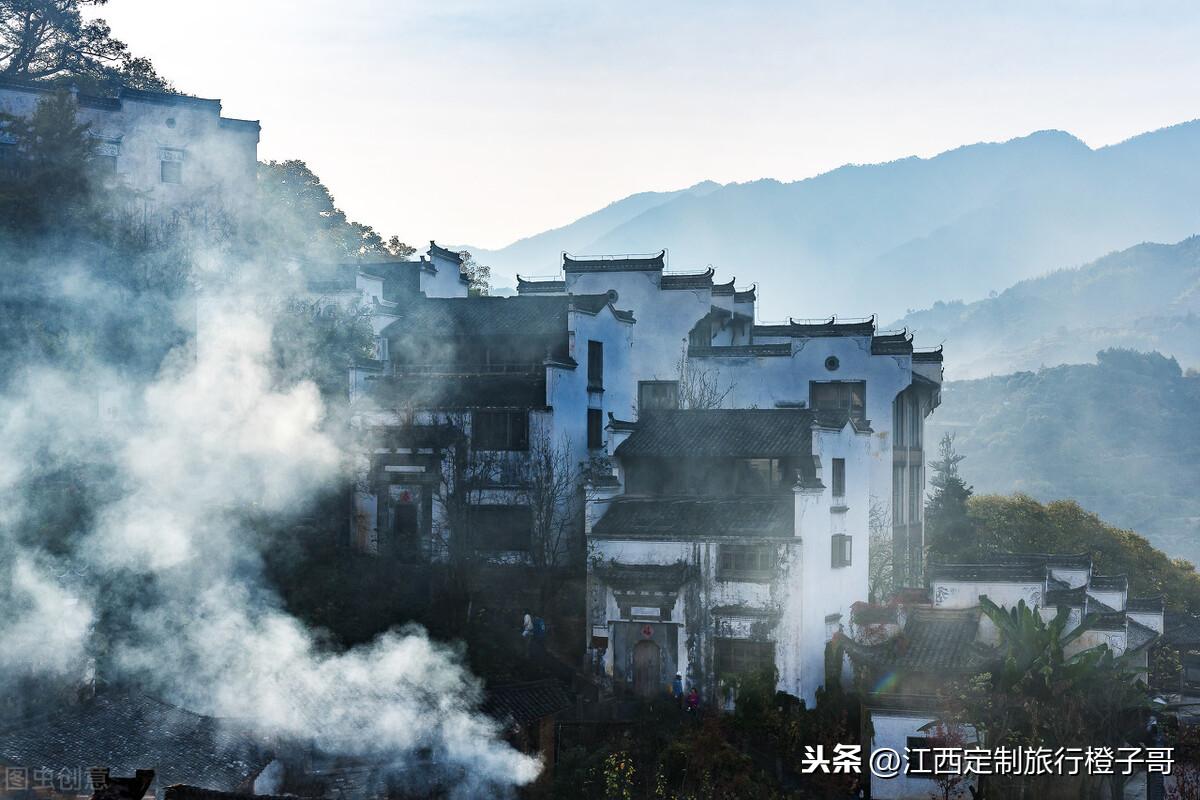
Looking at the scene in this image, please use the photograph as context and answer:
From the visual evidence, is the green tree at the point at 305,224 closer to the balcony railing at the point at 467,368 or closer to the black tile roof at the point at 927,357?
the balcony railing at the point at 467,368

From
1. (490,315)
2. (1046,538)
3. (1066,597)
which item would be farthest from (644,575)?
(1046,538)

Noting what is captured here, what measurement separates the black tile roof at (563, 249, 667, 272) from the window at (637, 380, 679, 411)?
398 centimetres

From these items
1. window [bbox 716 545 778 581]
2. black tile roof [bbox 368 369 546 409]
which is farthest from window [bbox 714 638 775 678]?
black tile roof [bbox 368 369 546 409]

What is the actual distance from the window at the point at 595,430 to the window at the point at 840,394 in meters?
7.94

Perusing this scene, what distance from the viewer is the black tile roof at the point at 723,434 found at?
3578 cm

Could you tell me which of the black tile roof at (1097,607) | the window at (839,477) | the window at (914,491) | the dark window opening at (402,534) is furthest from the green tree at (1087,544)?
the dark window opening at (402,534)


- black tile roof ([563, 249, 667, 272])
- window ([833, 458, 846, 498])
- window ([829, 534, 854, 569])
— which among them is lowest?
window ([829, 534, 854, 569])

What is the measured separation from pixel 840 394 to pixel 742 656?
15.2m

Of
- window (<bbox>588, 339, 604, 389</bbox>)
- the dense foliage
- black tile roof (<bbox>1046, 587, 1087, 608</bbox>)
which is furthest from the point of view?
the dense foliage

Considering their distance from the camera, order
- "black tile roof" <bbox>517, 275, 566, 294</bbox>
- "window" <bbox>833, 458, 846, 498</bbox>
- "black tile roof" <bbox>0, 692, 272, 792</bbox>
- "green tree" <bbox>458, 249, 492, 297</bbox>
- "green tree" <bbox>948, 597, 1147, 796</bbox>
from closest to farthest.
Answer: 1. "black tile roof" <bbox>0, 692, 272, 792</bbox>
2. "green tree" <bbox>948, 597, 1147, 796</bbox>
3. "window" <bbox>833, 458, 846, 498</bbox>
4. "black tile roof" <bbox>517, 275, 566, 294</bbox>
5. "green tree" <bbox>458, 249, 492, 297</bbox>

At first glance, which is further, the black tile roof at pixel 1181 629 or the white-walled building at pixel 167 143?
the black tile roof at pixel 1181 629

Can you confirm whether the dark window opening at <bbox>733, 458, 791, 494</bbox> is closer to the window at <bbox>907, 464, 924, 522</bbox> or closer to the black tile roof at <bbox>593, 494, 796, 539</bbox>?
the black tile roof at <bbox>593, 494, 796, 539</bbox>

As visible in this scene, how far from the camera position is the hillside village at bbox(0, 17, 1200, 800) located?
27.8 metres

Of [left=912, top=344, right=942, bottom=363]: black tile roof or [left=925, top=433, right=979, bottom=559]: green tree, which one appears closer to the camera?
[left=912, top=344, right=942, bottom=363]: black tile roof
